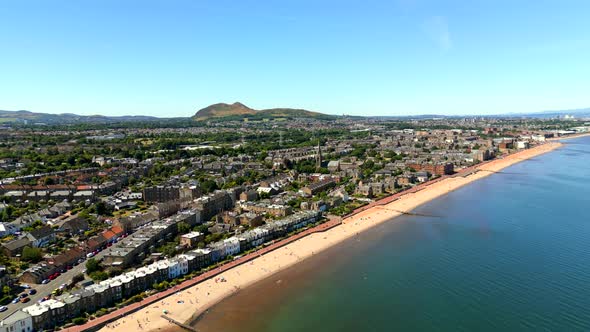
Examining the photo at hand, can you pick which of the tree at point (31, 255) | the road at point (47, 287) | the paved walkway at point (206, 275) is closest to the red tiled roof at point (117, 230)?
the road at point (47, 287)

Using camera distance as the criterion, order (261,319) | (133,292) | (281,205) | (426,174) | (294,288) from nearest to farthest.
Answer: (261,319), (133,292), (294,288), (281,205), (426,174)

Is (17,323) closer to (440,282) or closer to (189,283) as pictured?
(189,283)

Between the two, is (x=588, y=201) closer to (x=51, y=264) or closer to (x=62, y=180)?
(x=51, y=264)

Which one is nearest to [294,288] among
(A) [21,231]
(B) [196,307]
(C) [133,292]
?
(B) [196,307]

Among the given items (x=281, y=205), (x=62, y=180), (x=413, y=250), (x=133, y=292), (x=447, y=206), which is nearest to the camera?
(x=133, y=292)

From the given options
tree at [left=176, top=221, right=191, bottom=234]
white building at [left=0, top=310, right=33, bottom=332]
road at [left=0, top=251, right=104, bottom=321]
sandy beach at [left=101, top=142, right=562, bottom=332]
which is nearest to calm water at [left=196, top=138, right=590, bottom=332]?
sandy beach at [left=101, top=142, right=562, bottom=332]

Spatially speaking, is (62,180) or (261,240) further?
(62,180)

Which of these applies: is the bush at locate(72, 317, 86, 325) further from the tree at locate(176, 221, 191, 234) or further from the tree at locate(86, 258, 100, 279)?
the tree at locate(176, 221, 191, 234)

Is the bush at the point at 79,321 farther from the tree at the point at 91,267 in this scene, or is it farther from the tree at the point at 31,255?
the tree at the point at 31,255
